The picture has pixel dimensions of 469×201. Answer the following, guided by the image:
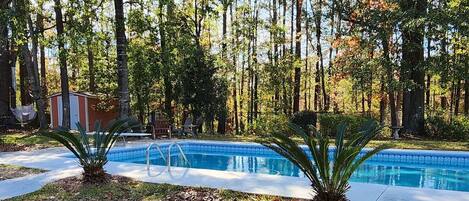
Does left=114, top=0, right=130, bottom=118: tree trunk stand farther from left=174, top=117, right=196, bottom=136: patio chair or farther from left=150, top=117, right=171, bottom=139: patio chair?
left=174, top=117, right=196, bottom=136: patio chair

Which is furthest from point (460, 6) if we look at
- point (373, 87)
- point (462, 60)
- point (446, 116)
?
point (373, 87)

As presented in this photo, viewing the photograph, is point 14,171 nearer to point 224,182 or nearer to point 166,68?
point 224,182

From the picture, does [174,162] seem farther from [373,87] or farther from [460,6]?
[373,87]

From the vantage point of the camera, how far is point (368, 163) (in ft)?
30.1

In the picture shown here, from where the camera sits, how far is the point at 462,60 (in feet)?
42.3

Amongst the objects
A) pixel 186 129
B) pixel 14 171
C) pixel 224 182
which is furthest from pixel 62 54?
pixel 224 182

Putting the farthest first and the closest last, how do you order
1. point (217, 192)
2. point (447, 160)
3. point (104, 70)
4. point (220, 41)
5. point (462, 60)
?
point (220, 41) → point (104, 70) → point (462, 60) → point (447, 160) → point (217, 192)

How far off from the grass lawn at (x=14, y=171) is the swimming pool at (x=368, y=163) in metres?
2.31

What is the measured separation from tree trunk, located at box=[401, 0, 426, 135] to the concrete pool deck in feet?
27.8

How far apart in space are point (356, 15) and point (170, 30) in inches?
264

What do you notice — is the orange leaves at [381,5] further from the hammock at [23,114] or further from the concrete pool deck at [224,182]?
the hammock at [23,114]

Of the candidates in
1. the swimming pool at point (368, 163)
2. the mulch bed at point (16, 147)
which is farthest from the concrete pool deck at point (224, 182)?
the swimming pool at point (368, 163)

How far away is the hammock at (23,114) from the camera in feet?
51.4

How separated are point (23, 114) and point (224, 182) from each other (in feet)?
42.7
